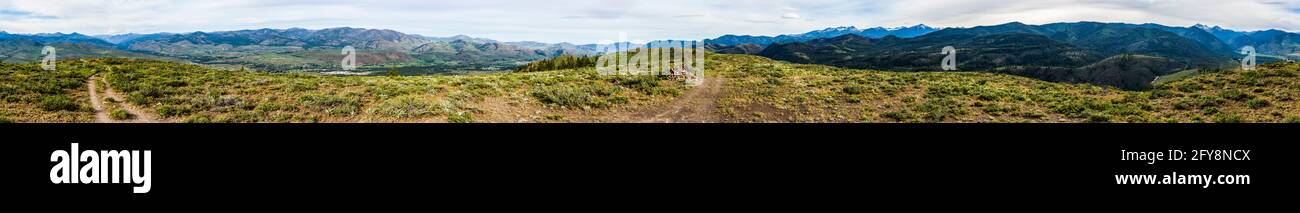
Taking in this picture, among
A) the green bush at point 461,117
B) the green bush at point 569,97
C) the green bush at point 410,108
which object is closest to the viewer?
the green bush at point 461,117

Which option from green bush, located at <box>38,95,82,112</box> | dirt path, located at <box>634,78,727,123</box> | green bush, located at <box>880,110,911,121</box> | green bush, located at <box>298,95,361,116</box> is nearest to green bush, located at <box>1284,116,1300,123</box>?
green bush, located at <box>880,110,911,121</box>

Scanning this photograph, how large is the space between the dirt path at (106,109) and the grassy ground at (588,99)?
0.30 m

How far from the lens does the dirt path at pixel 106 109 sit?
18200 millimetres

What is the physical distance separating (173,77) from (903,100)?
35837 millimetres

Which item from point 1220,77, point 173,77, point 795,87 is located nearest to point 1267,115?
point 1220,77

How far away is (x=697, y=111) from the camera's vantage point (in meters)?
23.6

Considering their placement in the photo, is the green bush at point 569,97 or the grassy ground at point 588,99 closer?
the grassy ground at point 588,99

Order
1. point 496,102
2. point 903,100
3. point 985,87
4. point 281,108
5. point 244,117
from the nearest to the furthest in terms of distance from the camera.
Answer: point 244,117, point 281,108, point 496,102, point 903,100, point 985,87

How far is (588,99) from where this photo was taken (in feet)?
80.2

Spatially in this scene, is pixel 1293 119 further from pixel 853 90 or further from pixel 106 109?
pixel 106 109

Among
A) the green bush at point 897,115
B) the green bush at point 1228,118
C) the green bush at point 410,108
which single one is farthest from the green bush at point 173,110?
the green bush at point 1228,118

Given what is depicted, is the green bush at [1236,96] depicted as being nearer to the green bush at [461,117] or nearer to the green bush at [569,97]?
the green bush at [569,97]
